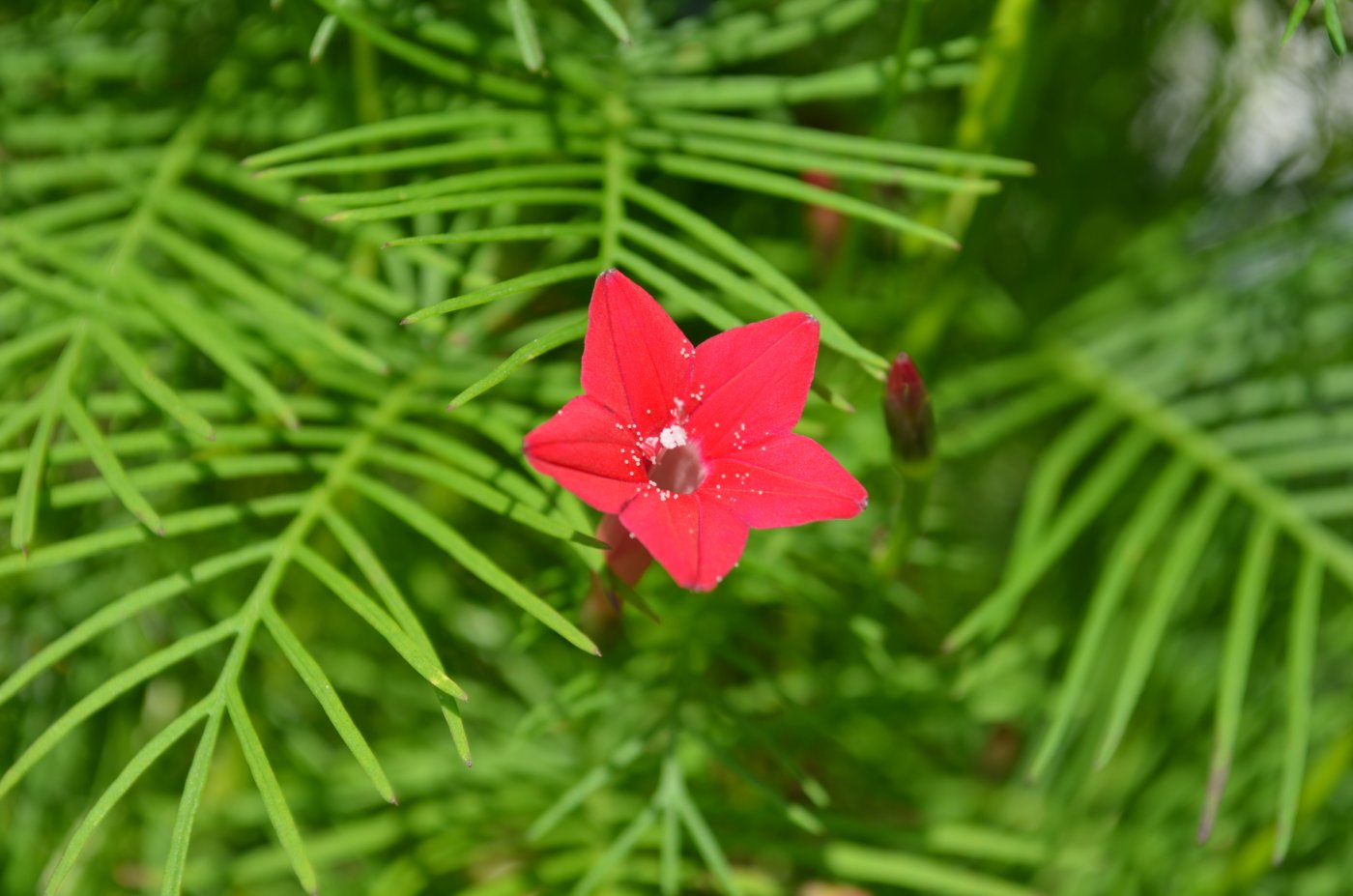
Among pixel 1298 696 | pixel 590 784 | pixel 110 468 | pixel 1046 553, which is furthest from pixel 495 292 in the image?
pixel 1298 696

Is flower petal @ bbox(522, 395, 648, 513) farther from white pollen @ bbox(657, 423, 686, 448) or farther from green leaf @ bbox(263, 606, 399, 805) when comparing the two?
green leaf @ bbox(263, 606, 399, 805)

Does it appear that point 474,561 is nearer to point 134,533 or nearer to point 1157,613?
point 134,533

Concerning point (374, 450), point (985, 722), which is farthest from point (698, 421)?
point (985, 722)

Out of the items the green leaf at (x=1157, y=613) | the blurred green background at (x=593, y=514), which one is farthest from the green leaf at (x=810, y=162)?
the green leaf at (x=1157, y=613)

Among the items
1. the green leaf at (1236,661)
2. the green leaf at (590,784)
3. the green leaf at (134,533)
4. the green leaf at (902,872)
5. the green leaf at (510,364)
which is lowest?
the green leaf at (902,872)

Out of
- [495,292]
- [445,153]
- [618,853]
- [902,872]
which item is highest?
[445,153]

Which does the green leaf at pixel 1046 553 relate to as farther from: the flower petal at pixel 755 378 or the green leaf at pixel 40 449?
the green leaf at pixel 40 449
